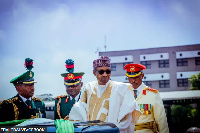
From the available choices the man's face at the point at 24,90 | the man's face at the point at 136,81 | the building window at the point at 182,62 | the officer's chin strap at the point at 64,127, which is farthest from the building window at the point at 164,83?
the officer's chin strap at the point at 64,127

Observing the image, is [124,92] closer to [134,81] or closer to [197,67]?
[134,81]

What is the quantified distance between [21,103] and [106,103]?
2.05 m

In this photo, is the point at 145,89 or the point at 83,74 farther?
the point at 83,74

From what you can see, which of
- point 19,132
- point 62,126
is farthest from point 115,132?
point 19,132

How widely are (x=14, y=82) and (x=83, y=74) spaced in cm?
178

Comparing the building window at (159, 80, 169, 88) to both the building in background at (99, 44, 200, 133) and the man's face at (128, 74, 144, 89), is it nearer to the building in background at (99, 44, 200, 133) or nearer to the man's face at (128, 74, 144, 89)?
the building in background at (99, 44, 200, 133)

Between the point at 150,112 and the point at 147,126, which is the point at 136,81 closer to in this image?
the point at 150,112

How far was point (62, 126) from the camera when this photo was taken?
2.83 metres

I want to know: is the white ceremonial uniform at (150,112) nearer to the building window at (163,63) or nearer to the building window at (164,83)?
the building window at (163,63)

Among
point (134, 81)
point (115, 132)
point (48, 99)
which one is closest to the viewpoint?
point (115, 132)

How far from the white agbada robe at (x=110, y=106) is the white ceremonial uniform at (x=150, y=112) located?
143 centimetres

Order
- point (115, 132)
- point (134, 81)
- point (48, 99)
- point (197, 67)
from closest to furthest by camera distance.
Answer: point (115, 132)
point (134, 81)
point (48, 99)
point (197, 67)

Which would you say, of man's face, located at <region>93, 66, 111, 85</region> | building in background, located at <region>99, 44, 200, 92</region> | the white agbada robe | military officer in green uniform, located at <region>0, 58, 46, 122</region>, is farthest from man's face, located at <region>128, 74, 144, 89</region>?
building in background, located at <region>99, 44, 200, 92</region>

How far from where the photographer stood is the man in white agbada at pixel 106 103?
4.14 metres
